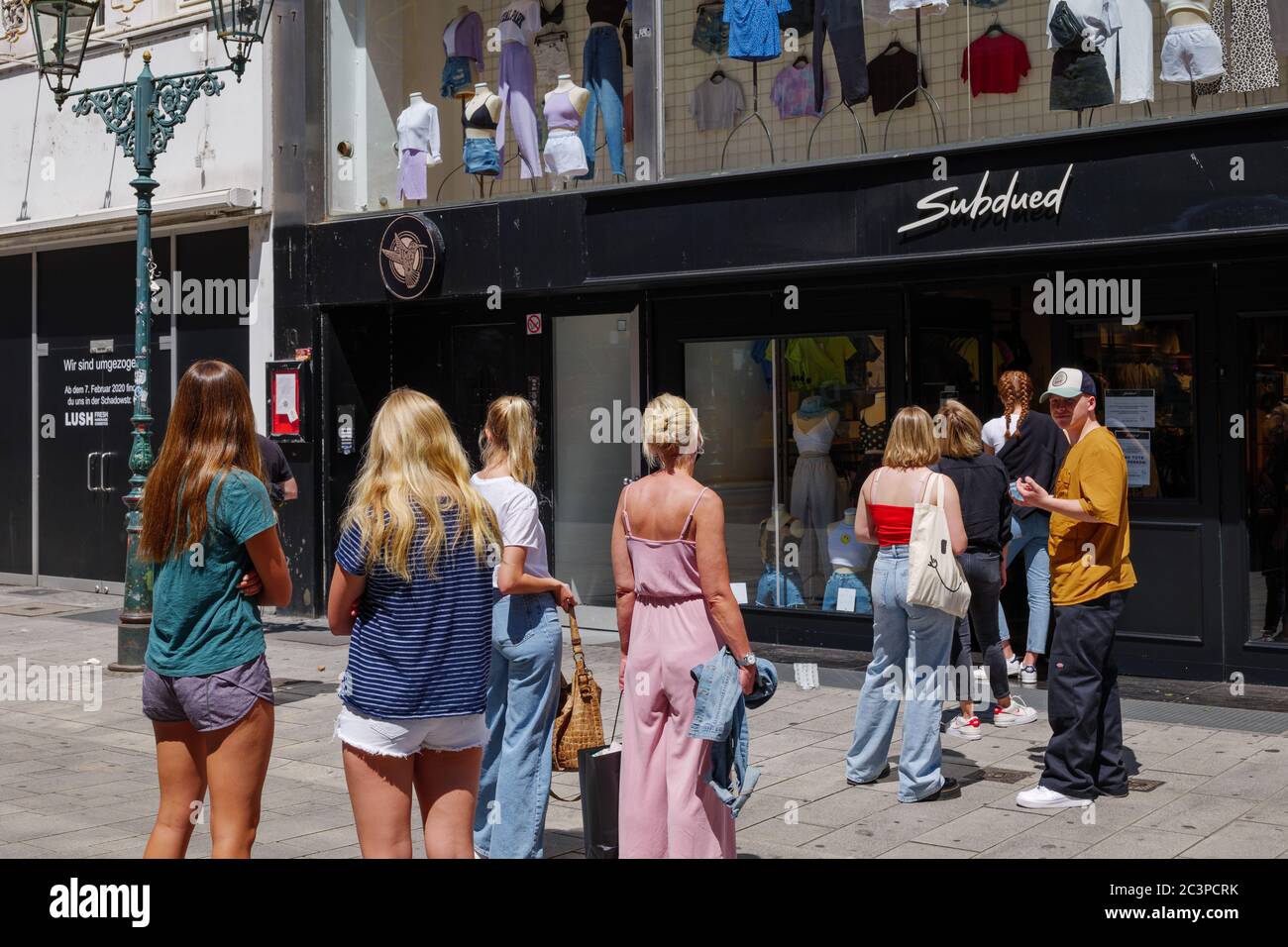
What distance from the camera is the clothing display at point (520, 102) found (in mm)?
12984

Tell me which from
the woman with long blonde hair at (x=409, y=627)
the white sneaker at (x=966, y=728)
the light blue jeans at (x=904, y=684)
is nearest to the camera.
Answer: the woman with long blonde hair at (x=409, y=627)

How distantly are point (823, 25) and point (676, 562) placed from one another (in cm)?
745

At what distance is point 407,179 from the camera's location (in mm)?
13828

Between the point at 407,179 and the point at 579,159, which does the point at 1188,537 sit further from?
the point at 407,179

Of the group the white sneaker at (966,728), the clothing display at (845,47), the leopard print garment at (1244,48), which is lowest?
the white sneaker at (966,728)

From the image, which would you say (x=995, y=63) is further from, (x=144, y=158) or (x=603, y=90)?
(x=144, y=158)

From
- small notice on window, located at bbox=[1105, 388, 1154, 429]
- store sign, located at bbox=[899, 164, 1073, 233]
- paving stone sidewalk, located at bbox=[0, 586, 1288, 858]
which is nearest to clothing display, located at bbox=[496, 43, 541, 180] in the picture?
store sign, located at bbox=[899, 164, 1073, 233]

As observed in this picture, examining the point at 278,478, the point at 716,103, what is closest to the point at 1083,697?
the point at 716,103

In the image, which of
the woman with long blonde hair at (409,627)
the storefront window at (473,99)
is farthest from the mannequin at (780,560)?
the woman with long blonde hair at (409,627)

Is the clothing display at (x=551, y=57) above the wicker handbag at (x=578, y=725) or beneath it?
above

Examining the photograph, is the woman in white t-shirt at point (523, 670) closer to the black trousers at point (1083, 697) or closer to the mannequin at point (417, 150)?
the black trousers at point (1083, 697)

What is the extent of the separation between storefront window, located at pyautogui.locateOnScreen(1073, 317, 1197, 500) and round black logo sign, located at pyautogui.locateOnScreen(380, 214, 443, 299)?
18.8 feet

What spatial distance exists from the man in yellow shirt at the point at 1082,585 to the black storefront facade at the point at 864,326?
3.09 metres

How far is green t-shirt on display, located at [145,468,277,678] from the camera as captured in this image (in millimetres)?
4578
